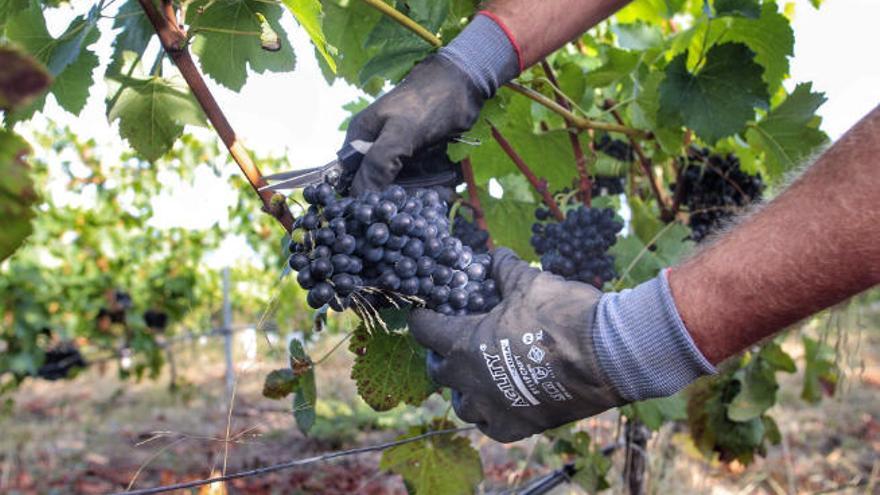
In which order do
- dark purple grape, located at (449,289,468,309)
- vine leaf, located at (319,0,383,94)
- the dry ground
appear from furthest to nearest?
the dry ground → vine leaf, located at (319,0,383,94) → dark purple grape, located at (449,289,468,309)

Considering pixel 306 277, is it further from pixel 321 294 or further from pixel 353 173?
pixel 353 173

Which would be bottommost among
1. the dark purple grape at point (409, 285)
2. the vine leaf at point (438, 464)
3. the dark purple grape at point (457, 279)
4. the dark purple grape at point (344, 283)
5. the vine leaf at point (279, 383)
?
the vine leaf at point (438, 464)

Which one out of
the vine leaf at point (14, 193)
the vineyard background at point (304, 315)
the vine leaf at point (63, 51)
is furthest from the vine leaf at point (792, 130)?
the vine leaf at point (14, 193)

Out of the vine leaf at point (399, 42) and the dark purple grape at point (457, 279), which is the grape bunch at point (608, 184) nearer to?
the vine leaf at point (399, 42)

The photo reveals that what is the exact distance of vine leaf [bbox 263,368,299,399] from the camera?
1.90m

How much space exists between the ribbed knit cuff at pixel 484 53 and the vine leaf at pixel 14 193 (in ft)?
3.39

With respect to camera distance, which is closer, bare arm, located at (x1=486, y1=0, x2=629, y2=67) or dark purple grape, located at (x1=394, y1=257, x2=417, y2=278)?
dark purple grape, located at (x1=394, y1=257, x2=417, y2=278)

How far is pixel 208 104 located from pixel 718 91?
1279mm

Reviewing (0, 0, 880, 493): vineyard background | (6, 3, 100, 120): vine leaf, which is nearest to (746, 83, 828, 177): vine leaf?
(0, 0, 880, 493): vineyard background

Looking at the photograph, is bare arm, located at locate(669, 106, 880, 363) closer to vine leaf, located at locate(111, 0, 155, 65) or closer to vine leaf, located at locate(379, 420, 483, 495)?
vine leaf, located at locate(379, 420, 483, 495)

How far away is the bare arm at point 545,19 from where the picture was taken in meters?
1.65

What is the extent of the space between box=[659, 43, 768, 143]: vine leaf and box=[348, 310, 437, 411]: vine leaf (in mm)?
897

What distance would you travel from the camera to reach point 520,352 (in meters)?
1.37

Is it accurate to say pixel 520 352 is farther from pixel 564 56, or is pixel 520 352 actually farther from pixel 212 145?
pixel 212 145
